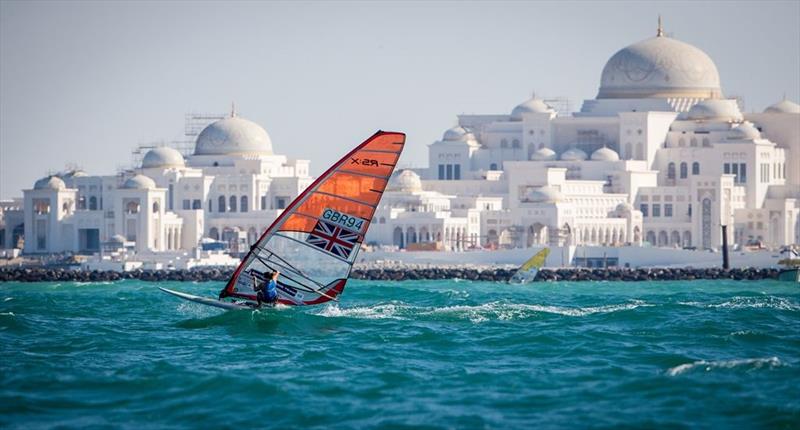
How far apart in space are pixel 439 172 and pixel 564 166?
438 inches

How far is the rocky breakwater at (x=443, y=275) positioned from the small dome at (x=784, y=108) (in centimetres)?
4121

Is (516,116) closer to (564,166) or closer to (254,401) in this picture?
(564,166)

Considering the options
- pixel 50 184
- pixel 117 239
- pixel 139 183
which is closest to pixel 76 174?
pixel 50 184

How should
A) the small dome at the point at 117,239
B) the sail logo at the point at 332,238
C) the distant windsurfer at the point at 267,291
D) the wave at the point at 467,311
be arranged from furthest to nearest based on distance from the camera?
the small dome at the point at 117,239, the wave at the point at 467,311, the distant windsurfer at the point at 267,291, the sail logo at the point at 332,238

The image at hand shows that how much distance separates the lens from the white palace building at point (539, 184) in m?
119

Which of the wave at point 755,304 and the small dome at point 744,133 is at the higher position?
the small dome at point 744,133

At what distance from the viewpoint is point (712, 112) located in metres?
132

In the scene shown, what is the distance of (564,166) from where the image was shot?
128 meters

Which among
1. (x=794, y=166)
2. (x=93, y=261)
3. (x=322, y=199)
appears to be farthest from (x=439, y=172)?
(x=322, y=199)

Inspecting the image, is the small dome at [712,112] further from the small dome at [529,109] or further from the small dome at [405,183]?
the small dome at [405,183]

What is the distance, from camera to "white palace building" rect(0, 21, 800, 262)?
391 feet

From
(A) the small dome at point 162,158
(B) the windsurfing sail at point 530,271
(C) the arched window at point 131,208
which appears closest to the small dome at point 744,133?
(A) the small dome at point 162,158

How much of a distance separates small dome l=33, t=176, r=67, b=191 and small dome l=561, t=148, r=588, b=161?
35.7 metres

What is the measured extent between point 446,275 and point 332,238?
49889 mm
